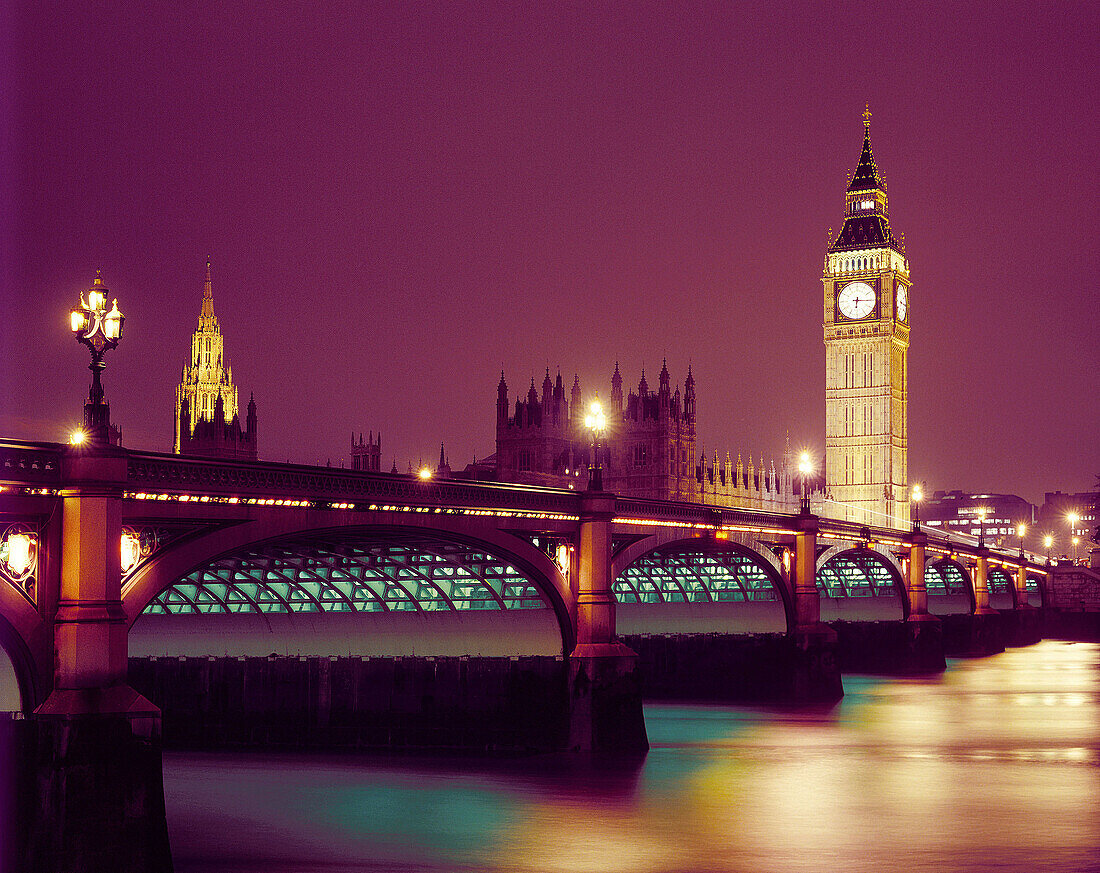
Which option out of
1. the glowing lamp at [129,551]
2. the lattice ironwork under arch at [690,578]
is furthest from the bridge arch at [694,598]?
the glowing lamp at [129,551]

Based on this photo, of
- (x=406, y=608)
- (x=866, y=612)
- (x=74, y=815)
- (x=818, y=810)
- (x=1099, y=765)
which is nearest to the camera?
(x=74, y=815)

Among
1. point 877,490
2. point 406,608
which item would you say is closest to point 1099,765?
point 406,608

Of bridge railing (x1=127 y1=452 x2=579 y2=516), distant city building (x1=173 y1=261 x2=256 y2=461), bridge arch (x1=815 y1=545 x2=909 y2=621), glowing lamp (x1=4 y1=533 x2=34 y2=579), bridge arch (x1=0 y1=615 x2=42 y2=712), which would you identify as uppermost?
distant city building (x1=173 y1=261 x2=256 y2=461)

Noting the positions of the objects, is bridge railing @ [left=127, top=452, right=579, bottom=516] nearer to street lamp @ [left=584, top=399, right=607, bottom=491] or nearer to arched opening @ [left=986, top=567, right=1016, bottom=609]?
street lamp @ [left=584, top=399, right=607, bottom=491]

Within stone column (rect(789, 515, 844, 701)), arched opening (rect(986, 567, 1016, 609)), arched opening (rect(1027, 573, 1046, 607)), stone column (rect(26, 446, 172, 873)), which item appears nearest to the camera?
stone column (rect(26, 446, 172, 873))

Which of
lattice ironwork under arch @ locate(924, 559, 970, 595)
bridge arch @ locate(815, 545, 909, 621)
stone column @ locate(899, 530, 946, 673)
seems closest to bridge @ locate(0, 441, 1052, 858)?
stone column @ locate(899, 530, 946, 673)

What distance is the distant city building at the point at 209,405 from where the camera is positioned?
434 ft

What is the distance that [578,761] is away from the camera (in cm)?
3562

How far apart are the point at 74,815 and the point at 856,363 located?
431ft

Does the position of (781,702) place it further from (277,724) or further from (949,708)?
(277,724)

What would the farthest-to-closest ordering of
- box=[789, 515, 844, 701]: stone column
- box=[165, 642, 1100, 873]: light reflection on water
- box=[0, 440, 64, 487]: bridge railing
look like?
box=[789, 515, 844, 701]: stone column < box=[165, 642, 1100, 873]: light reflection on water < box=[0, 440, 64, 487]: bridge railing

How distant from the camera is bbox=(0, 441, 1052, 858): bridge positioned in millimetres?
22078

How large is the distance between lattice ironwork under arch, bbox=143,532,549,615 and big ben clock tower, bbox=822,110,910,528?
3795 inches

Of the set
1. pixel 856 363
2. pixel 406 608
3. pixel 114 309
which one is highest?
pixel 856 363
